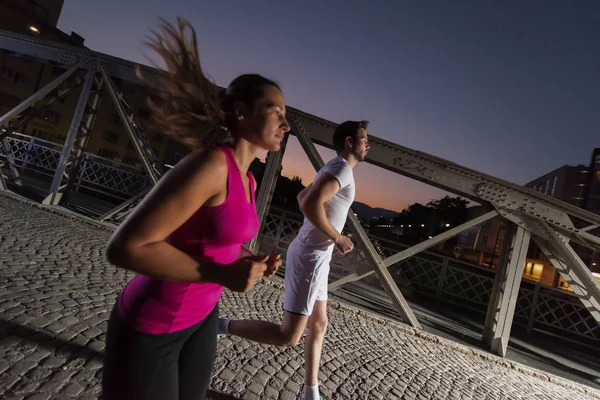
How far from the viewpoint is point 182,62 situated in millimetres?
1378

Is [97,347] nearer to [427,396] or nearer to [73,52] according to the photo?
[427,396]

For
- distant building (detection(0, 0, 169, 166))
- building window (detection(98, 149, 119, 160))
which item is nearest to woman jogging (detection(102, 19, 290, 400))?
distant building (detection(0, 0, 169, 166))

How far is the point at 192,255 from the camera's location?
1157mm

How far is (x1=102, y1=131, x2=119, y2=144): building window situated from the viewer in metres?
49.1

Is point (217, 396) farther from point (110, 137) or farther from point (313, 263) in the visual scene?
point (110, 137)

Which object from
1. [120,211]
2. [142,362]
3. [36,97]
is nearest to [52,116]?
[36,97]

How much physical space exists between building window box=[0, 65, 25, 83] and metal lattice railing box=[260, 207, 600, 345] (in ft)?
131

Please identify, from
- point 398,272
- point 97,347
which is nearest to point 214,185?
point 97,347

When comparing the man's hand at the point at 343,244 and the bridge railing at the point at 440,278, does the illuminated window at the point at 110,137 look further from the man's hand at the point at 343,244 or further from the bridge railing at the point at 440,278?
the man's hand at the point at 343,244

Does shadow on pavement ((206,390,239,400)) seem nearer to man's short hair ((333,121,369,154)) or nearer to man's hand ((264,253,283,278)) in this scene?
man's hand ((264,253,283,278))

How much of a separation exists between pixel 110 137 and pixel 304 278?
55337 millimetres

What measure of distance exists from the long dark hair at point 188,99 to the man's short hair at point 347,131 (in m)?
1.63

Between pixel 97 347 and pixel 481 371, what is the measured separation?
16.3 ft

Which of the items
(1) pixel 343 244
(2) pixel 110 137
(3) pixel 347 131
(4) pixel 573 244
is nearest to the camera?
(1) pixel 343 244
